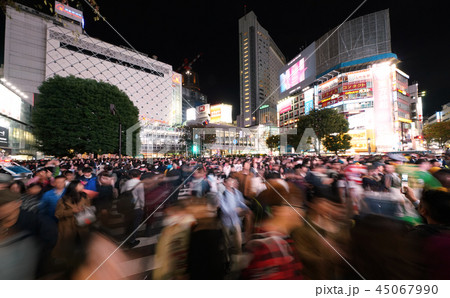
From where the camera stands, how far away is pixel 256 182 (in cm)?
496

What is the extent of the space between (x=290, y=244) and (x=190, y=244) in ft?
3.56

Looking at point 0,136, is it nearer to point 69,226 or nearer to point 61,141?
point 61,141

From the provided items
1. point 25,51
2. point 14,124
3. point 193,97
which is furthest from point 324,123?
point 193,97

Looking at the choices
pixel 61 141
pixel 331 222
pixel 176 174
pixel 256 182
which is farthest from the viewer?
pixel 61 141

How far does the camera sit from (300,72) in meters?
66.6

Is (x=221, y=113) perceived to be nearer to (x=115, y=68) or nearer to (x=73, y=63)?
(x=115, y=68)

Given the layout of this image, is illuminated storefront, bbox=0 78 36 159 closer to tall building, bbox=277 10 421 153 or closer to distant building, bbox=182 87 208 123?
tall building, bbox=277 10 421 153

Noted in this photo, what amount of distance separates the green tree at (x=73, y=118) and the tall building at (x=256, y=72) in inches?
4010

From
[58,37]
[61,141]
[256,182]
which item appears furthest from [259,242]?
[58,37]

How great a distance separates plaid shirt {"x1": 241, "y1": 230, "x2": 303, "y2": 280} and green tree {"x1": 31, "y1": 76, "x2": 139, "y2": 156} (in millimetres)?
25792

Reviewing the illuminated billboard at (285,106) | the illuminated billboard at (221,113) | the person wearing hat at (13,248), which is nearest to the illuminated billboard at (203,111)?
the illuminated billboard at (221,113)

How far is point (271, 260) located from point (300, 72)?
248ft

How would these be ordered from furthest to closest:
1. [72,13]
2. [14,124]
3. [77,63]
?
[72,13] < [77,63] < [14,124]

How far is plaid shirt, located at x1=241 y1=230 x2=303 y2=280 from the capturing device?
177 centimetres
